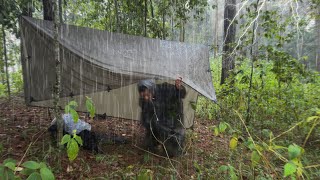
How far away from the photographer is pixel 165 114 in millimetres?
3012

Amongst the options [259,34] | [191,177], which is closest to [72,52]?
[191,177]

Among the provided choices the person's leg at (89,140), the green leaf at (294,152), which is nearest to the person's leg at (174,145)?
the person's leg at (89,140)

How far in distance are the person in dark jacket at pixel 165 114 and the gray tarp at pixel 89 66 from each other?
22 centimetres

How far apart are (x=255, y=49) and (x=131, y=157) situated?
298 centimetres

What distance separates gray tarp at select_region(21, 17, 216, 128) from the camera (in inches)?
107

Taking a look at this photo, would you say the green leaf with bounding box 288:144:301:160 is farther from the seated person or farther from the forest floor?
the seated person

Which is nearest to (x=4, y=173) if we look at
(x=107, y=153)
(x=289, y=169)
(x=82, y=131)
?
(x=289, y=169)

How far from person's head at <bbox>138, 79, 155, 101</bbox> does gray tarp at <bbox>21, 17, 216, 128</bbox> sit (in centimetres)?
6

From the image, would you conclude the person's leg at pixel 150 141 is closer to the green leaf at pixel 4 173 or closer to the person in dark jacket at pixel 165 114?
the person in dark jacket at pixel 165 114

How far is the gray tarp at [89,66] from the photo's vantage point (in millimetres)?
2719

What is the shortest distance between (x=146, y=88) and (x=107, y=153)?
92 cm

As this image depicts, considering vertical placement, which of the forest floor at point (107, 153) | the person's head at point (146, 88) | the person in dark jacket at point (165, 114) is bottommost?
the forest floor at point (107, 153)

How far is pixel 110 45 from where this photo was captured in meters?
3.12

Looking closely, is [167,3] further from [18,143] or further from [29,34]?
[18,143]
